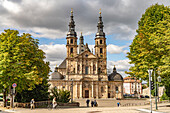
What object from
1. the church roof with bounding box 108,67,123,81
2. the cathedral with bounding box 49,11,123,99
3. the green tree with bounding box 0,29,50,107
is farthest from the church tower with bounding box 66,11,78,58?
the green tree with bounding box 0,29,50,107

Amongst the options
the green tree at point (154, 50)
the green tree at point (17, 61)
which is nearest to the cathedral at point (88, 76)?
the green tree at point (154, 50)

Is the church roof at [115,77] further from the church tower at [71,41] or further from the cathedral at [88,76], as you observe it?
the church tower at [71,41]

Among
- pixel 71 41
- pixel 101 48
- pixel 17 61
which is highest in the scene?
pixel 71 41

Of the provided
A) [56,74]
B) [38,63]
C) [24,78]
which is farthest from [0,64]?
[56,74]

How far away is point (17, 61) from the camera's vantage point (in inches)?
1127

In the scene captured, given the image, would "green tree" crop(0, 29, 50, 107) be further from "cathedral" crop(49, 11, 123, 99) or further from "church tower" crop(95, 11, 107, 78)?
"church tower" crop(95, 11, 107, 78)

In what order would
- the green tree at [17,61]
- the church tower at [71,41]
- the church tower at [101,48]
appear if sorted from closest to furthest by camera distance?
the green tree at [17,61], the church tower at [101,48], the church tower at [71,41]

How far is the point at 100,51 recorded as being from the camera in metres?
82.9

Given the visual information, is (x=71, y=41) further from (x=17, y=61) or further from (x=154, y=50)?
(x=154, y=50)

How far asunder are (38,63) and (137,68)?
51.2ft

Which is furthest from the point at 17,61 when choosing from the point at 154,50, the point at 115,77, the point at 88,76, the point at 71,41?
the point at 115,77

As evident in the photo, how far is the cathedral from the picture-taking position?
77.4m

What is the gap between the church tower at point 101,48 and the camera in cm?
8088

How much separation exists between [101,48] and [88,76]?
13.1 meters
